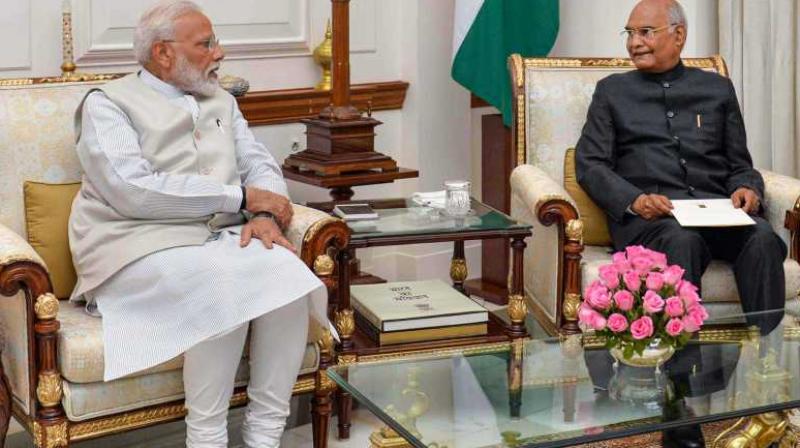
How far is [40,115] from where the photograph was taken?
3752 millimetres

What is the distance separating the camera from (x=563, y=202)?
13.1 ft

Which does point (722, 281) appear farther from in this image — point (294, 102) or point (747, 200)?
point (294, 102)

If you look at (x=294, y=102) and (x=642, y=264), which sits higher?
(x=294, y=102)

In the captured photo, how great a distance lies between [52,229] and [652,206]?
5.69 ft

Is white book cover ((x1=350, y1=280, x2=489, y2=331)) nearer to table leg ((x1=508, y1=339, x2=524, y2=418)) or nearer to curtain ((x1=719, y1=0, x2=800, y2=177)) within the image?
table leg ((x1=508, y1=339, x2=524, y2=418))

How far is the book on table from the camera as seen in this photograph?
394cm

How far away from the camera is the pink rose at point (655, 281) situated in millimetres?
2971

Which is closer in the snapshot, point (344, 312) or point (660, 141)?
point (344, 312)

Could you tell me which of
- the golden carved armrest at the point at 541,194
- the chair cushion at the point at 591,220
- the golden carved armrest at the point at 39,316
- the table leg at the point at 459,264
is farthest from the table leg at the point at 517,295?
the golden carved armrest at the point at 39,316

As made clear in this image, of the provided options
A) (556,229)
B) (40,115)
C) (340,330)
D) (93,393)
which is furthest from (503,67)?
(93,393)

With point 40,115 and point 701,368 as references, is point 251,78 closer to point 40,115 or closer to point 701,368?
point 40,115

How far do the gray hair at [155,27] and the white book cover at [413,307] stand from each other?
989 mm

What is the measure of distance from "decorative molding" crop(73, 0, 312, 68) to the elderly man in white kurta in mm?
1023

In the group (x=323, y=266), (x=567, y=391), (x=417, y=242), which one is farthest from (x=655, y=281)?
(x=417, y=242)
